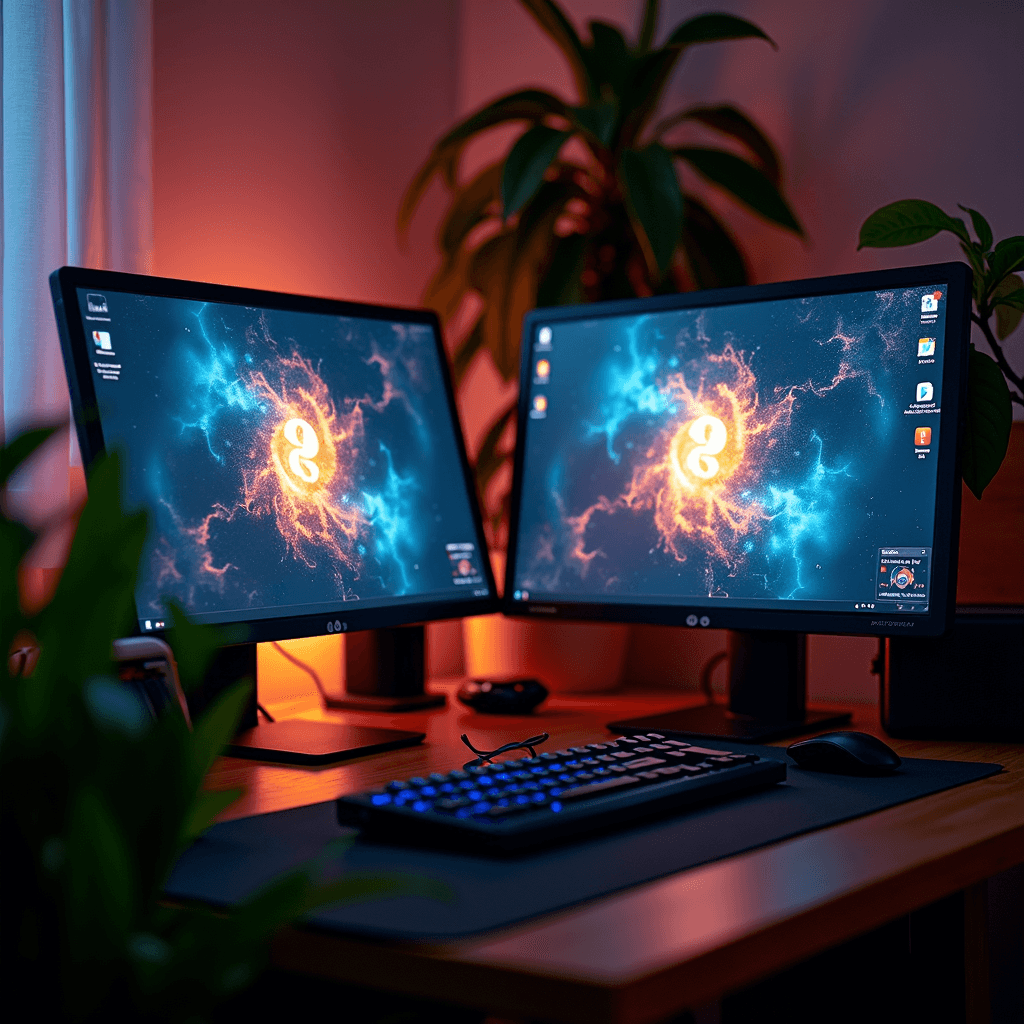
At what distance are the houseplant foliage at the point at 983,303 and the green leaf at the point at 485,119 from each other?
56 centimetres

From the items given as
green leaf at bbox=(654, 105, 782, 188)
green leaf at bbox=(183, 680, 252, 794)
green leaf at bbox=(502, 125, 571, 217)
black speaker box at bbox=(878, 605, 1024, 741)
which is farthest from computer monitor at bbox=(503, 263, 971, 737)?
green leaf at bbox=(183, 680, 252, 794)

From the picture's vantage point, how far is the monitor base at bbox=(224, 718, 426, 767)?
122cm

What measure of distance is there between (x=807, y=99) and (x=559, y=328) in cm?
62

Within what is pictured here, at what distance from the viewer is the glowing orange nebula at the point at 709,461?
138 cm

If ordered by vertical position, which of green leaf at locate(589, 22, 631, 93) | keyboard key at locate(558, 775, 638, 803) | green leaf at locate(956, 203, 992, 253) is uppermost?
green leaf at locate(589, 22, 631, 93)

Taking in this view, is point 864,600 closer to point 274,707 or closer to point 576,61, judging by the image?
point 274,707

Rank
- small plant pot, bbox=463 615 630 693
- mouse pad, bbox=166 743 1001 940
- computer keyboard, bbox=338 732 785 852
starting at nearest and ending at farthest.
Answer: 1. mouse pad, bbox=166 743 1001 940
2. computer keyboard, bbox=338 732 785 852
3. small plant pot, bbox=463 615 630 693

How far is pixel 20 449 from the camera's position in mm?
615

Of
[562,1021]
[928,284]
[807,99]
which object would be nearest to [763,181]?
[807,99]

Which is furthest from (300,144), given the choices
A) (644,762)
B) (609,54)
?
(644,762)

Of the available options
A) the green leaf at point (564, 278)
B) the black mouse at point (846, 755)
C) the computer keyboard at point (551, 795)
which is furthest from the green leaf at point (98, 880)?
the green leaf at point (564, 278)

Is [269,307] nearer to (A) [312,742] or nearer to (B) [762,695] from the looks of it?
(A) [312,742]

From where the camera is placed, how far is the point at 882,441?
1302 millimetres

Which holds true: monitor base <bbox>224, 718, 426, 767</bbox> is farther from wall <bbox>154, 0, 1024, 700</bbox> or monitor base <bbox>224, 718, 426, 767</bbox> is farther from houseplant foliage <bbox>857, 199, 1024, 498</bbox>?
houseplant foliage <bbox>857, 199, 1024, 498</bbox>
